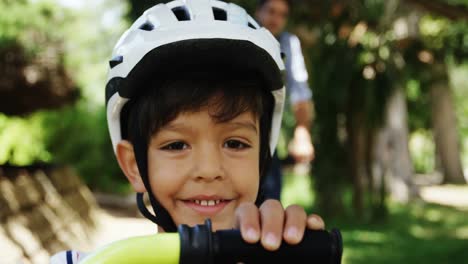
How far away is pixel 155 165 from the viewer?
7.57ft

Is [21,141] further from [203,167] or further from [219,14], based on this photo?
[203,167]

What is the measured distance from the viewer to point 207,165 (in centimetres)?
215

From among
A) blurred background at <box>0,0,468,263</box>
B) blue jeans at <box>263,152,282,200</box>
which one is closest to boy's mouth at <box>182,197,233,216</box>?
blue jeans at <box>263,152,282,200</box>

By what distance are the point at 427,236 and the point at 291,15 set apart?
4.64 m

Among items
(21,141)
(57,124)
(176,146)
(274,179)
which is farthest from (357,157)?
(176,146)

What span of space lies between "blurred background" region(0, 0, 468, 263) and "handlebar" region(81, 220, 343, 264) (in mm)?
4145

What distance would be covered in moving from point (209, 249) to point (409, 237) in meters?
9.83

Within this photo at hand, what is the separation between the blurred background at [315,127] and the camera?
26.2ft

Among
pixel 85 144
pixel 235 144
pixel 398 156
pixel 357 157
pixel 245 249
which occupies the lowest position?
pixel 398 156

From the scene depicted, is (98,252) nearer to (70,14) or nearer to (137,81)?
(137,81)

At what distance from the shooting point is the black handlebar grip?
129 cm

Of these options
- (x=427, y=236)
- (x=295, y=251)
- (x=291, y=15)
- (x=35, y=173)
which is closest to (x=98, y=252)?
(x=295, y=251)

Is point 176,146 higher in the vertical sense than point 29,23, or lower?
lower

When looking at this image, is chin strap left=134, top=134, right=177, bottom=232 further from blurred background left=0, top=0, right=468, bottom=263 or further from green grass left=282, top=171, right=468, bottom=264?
green grass left=282, top=171, right=468, bottom=264
